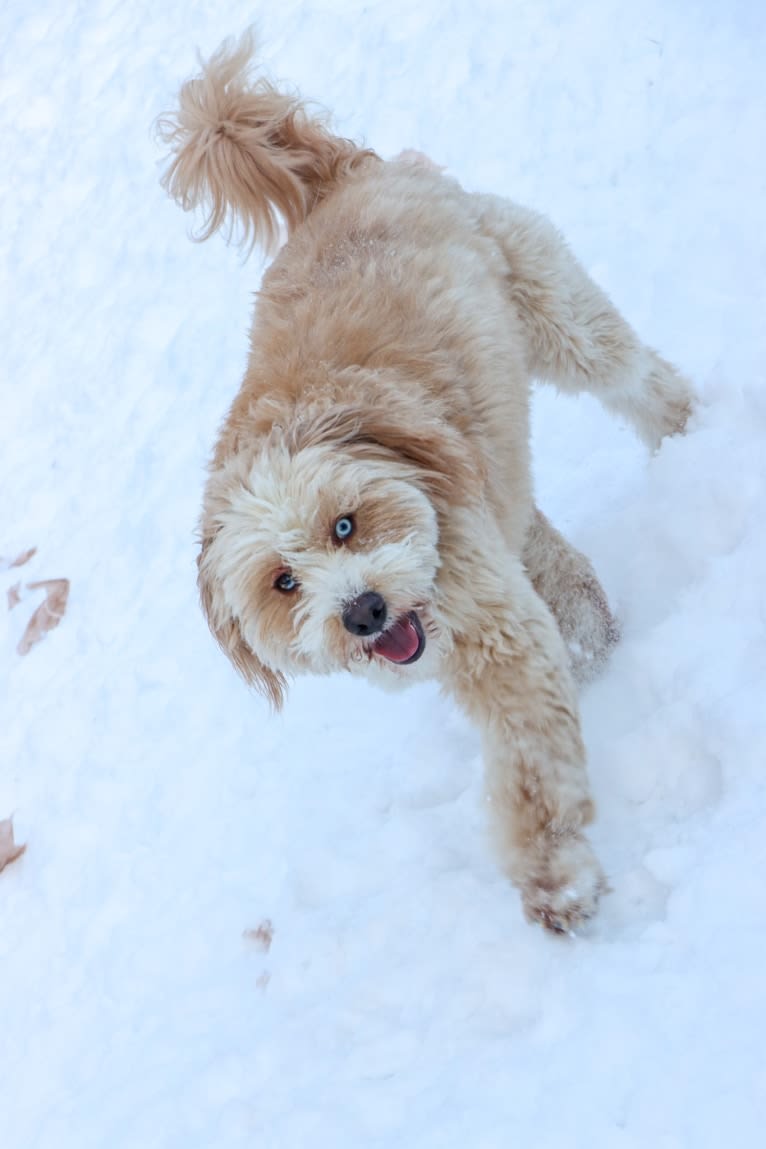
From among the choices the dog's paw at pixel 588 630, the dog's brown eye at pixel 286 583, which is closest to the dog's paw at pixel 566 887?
the dog's paw at pixel 588 630

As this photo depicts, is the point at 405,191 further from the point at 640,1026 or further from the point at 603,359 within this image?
the point at 640,1026

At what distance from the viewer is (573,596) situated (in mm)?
3646

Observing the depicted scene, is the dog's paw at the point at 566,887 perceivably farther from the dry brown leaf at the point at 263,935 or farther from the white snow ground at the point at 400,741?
the dry brown leaf at the point at 263,935

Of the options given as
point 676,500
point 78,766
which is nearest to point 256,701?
point 78,766

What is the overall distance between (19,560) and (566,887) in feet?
13.6

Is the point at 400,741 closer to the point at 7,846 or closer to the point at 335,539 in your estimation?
the point at 335,539

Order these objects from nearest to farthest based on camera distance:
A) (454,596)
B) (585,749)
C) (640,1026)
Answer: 1. (640,1026)
2. (454,596)
3. (585,749)

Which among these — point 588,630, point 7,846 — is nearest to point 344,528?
point 588,630

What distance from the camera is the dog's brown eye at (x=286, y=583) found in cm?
268

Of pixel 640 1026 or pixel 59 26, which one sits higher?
pixel 59 26

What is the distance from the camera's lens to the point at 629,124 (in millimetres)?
5383

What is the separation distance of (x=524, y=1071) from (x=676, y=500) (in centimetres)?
214

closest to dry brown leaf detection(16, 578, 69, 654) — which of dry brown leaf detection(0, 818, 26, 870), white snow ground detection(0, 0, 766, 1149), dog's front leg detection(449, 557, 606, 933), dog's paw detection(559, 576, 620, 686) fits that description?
white snow ground detection(0, 0, 766, 1149)

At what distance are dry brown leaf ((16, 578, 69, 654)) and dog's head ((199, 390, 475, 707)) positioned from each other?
9.22 ft
